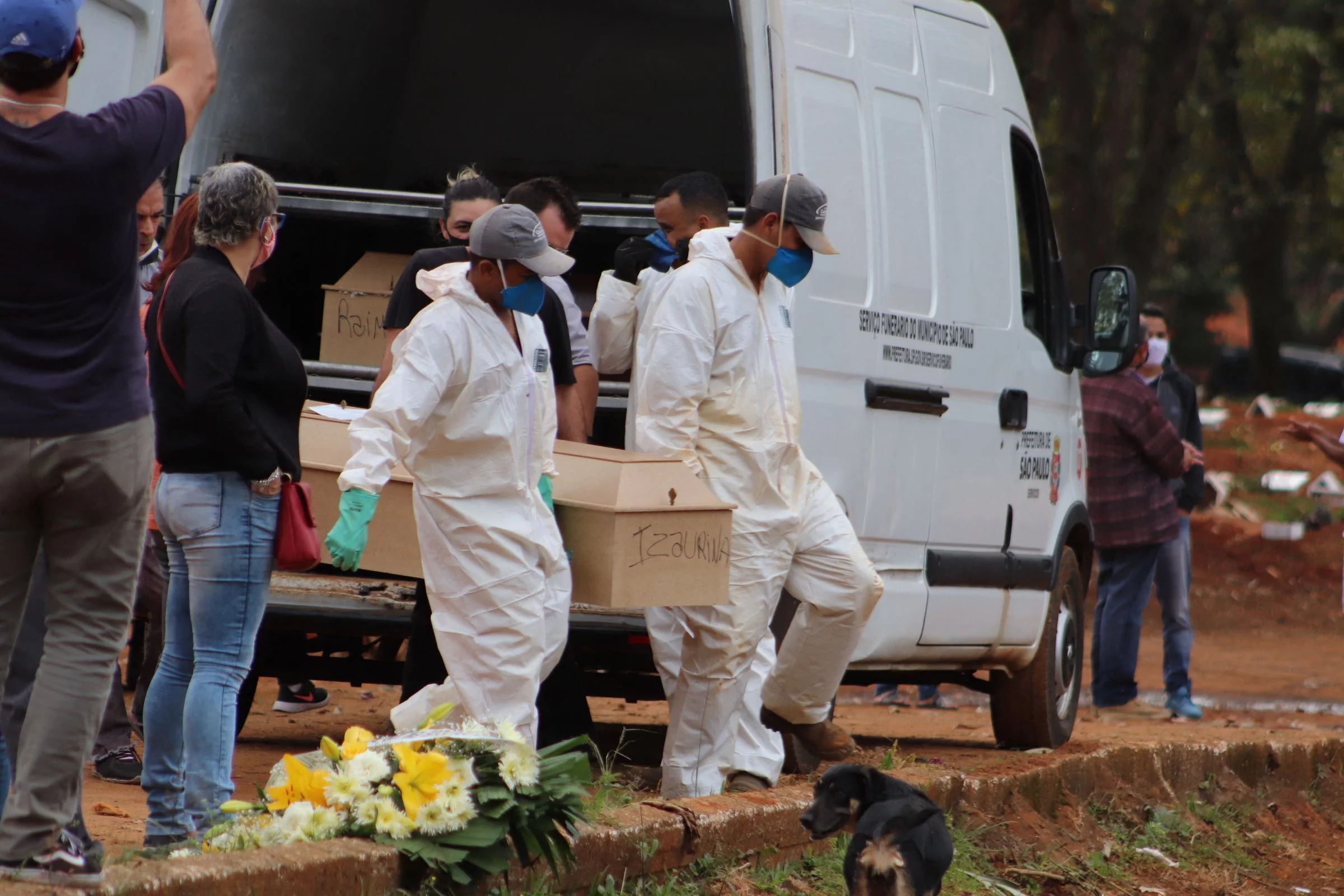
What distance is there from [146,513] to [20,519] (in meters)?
0.24

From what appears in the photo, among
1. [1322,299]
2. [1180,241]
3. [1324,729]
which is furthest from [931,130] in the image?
[1322,299]

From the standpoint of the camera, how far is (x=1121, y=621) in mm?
10055

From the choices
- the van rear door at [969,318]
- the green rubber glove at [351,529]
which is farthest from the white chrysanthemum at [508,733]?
the van rear door at [969,318]

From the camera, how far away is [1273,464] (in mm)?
23469

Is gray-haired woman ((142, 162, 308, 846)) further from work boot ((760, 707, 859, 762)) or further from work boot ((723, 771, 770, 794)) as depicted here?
work boot ((760, 707, 859, 762))

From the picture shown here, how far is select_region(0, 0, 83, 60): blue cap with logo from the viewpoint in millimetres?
3236

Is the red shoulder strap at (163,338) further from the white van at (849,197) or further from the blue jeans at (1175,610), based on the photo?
the blue jeans at (1175,610)

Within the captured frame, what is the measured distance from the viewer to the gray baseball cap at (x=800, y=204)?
5.39 meters

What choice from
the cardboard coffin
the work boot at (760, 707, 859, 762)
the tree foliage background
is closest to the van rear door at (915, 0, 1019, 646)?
the work boot at (760, 707, 859, 762)

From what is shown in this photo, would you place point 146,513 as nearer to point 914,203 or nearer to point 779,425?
point 779,425

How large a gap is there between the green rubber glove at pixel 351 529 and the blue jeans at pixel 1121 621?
6310mm

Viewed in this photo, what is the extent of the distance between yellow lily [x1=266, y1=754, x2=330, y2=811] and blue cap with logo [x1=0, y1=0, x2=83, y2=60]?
1525 millimetres

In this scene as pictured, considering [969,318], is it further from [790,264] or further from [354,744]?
[354,744]

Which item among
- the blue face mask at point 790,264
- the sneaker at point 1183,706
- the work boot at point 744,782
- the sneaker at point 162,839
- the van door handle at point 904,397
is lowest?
the sneaker at point 162,839
